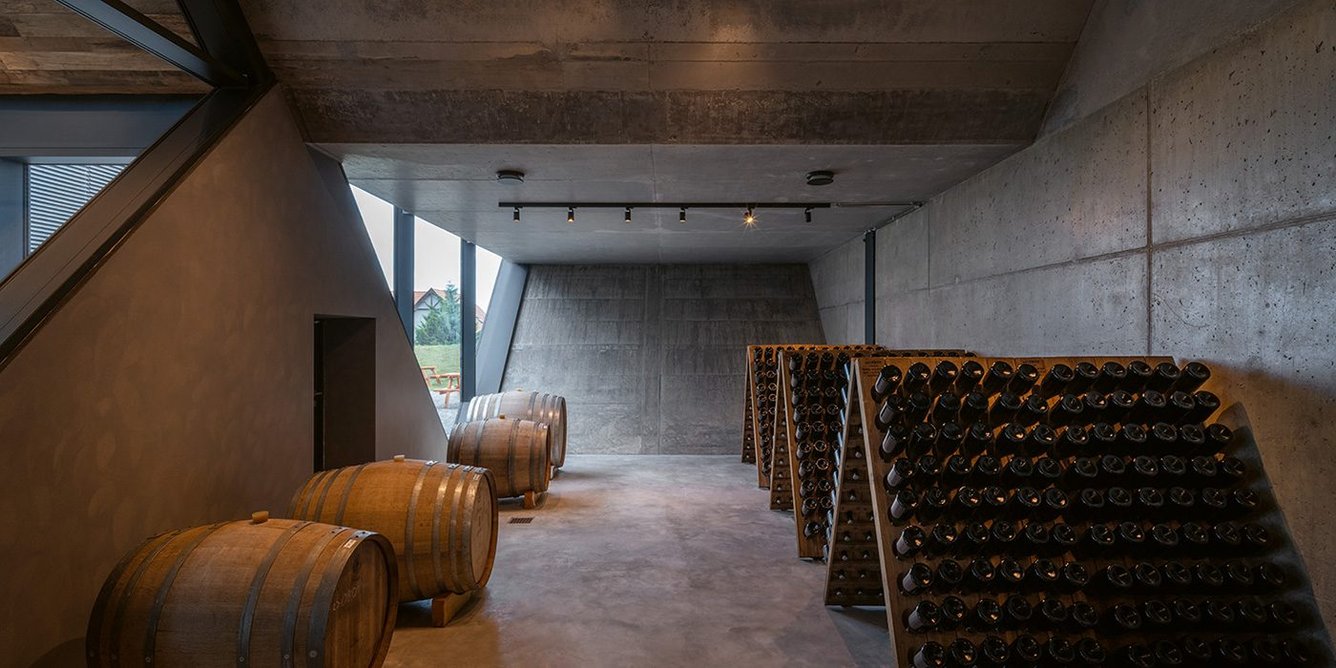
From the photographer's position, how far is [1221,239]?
109 inches

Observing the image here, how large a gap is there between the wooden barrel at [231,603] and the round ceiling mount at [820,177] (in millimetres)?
4229

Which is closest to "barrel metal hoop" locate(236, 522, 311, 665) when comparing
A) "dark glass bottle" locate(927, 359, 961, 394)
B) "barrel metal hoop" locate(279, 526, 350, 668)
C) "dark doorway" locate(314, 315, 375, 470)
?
"barrel metal hoop" locate(279, 526, 350, 668)

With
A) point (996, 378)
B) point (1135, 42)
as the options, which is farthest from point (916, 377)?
point (1135, 42)

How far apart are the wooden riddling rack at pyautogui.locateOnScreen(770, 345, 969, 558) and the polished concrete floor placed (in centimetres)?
28

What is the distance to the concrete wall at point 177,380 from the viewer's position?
7.80ft

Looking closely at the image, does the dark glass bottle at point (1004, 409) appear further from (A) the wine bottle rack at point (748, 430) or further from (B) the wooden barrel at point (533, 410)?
(B) the wooden barrel at point (533, 410)

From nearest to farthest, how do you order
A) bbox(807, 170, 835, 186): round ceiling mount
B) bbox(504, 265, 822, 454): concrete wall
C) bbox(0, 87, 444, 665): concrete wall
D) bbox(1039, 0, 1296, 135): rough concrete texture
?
bbox(0, 87, 444, 665): concrete wall → bbox(1039, 0, 1296, 135): rough concrete texture → bbox(807, 170, 835, 186): round ceiling mount → bbox(504, 265, 822, 454): concrete wall

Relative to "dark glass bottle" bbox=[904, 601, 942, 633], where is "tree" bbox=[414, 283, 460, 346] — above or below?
above

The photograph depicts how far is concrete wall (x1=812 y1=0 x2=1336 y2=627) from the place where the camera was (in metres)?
2.39

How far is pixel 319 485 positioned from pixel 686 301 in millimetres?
7742

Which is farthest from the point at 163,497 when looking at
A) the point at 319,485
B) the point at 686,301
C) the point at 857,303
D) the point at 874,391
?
the point at 686,301

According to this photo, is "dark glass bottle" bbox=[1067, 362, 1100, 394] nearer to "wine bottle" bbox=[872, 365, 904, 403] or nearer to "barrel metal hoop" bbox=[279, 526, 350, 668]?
"wine bottle" bbox=[872, 365, 904, 403]

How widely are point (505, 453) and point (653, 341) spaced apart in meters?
4.84

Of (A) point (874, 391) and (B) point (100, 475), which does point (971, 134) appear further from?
(B) point (100, 475)
